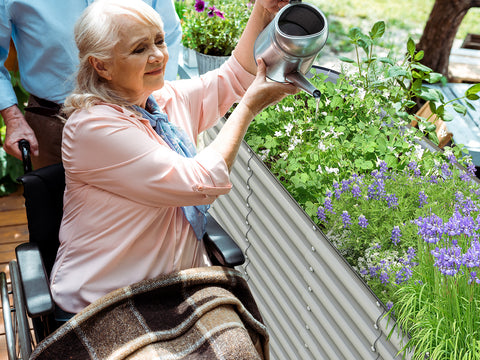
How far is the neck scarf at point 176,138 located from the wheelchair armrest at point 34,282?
1.35 ft

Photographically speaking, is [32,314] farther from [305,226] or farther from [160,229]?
[305,226]

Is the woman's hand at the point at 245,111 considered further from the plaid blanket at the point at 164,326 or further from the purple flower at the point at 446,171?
the purple flower at the point at 446,171

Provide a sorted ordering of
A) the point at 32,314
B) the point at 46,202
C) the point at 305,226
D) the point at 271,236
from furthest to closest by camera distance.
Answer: the point at 271,236 → the point at 305,226 → the point at 46,202 → the point at 32,314

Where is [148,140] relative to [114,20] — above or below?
below

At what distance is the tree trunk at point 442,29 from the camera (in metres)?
3.42

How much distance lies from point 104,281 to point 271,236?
0.73 metres

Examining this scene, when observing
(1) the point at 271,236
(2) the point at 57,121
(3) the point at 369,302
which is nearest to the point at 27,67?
(2) the point at 57,121

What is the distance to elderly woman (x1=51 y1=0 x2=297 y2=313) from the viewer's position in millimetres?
1394

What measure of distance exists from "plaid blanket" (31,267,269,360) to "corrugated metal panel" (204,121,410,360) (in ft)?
0.89

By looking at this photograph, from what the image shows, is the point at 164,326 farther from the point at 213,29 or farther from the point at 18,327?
the point at 213,29

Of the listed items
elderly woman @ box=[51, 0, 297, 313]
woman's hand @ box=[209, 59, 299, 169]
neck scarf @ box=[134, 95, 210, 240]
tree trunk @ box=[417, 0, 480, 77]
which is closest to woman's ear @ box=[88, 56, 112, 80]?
elderly woman @ box=[51, 0, 297, 313]

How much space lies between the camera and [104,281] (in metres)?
1.51

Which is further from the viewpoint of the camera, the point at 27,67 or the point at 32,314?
the point at 27,67

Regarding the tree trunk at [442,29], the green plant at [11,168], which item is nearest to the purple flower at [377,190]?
the tree trunk at [442,29]
